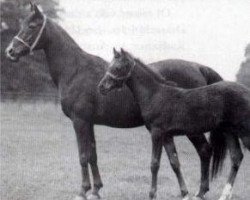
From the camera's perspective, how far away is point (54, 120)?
2358cm

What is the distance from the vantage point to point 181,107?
6473mm

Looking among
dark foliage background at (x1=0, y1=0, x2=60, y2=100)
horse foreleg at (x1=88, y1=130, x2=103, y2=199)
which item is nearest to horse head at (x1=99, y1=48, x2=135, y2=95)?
horse foreleg at (x1=88, y1=130, x2=103, y2=199)

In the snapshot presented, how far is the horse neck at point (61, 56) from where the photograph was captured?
762 centimetres

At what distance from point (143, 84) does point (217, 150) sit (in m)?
1.65

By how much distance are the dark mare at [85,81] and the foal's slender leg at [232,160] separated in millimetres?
647

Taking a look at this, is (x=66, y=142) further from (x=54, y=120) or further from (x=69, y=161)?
(x=54, y=120)

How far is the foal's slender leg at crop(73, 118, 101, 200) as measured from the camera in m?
7.38

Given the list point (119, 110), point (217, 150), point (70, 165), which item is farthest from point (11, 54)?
point (70, 165)

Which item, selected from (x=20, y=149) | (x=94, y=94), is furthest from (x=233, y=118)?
(x=20, y=149)

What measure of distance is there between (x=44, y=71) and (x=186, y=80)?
32.7 metres

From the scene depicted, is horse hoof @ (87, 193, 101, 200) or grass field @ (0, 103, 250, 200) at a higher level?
horse hoof @ (87, 193, 101, 200)

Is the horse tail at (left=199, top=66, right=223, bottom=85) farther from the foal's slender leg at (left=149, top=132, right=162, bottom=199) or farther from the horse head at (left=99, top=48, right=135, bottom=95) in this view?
the foal's slender leg at (left=149, top=132, right=162, bottom=199)

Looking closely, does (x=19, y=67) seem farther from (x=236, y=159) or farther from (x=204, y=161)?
(x=236, y=159)

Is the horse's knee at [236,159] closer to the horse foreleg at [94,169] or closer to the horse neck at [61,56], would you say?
the horse foreleg at [94,169]
